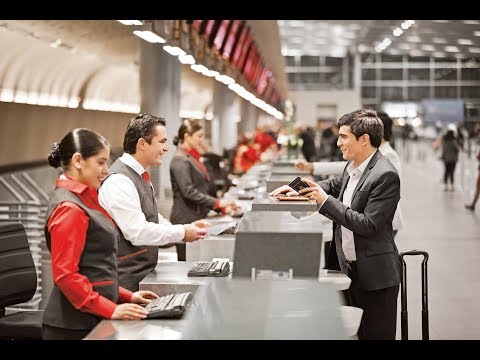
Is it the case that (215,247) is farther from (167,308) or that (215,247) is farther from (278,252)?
(278,252)

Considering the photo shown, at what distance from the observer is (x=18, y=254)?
17.0 feet

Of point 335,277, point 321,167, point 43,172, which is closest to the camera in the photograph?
point 335,277

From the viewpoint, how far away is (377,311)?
4945mm

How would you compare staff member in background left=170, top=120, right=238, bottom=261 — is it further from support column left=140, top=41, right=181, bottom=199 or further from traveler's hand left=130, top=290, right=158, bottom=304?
support column left=140, top=41, right=181, bottom=199

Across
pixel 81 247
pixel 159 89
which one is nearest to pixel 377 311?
pixel 81 247

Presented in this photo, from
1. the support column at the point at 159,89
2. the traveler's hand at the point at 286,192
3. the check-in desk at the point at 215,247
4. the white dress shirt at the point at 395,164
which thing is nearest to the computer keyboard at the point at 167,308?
the traveler's hand at the point at 286,192

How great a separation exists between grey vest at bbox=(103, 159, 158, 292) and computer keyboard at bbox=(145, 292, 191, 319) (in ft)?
2.25

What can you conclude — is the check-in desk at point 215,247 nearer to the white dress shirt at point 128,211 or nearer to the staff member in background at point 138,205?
the staff member in background at point 138,205

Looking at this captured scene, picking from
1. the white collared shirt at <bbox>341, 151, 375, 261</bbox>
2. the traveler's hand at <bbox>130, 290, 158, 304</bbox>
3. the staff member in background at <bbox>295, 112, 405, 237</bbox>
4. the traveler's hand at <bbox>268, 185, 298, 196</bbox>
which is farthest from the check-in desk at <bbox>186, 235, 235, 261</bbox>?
the traveler's hand at <bbox>130, 290, 158, 304</bbox>

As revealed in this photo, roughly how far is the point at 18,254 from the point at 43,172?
1131 cm

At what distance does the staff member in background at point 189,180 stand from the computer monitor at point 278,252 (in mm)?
3883

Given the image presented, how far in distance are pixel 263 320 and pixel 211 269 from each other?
3.83 feet
